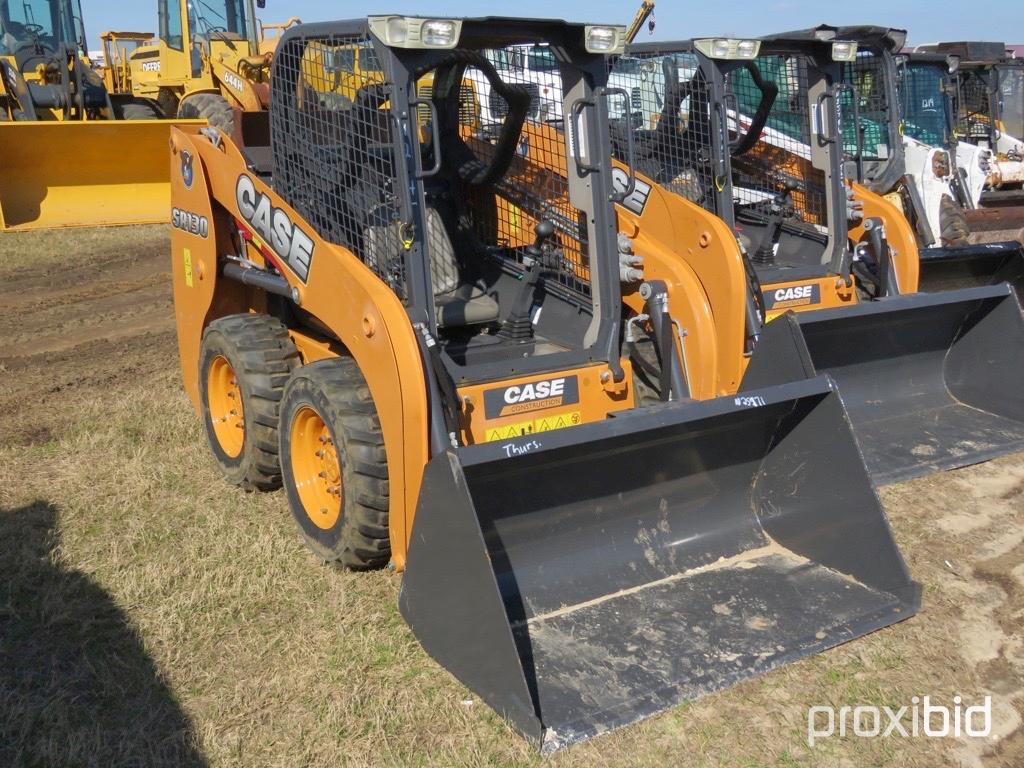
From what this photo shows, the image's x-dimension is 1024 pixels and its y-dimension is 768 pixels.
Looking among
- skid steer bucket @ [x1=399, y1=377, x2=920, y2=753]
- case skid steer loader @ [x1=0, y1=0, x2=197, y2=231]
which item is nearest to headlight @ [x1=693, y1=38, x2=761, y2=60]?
skid steer bucket @ [x1=399, y1=377, x2=920, y2=753]

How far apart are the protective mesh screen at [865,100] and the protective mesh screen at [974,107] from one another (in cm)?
576

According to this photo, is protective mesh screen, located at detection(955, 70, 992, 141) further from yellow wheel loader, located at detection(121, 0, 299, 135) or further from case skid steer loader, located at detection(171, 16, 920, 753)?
case skid steer loader, located at detection(171, 16, 920, 753)

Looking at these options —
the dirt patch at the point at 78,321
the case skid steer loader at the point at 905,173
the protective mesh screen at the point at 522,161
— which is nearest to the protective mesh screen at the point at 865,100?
the case skid steer loader at the point at 905,173

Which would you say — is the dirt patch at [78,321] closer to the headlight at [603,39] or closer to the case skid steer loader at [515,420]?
the case skid steer loader at [515,420]

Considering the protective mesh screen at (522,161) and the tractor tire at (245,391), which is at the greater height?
the protective mesh screen at (522,161)

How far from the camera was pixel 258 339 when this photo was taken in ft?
16.4

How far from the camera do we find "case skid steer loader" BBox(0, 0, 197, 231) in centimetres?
1185

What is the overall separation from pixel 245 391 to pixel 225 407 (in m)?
0.63

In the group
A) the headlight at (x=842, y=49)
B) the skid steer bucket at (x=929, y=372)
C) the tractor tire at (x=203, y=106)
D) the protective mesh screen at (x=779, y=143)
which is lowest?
the skid steer bucket at (x=929, y=372)

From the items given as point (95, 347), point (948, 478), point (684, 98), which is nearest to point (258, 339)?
point (684, 98)

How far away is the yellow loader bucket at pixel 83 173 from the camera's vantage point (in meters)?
11.8

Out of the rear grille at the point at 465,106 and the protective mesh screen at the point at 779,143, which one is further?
the protective mesh screen at the point at 779,143

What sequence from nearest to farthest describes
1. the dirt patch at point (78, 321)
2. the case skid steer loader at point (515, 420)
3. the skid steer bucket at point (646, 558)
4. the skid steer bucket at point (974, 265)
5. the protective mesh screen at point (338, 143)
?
the skid steer bucket at point (646, 558) → the case skid steer loader at point (515, 420) → the protective mesh screen at point (338, 143) → the dirt patch at point (78, 321) → the skid steer bucket at point (974, 265)

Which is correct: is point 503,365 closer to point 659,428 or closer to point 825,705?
point 659,428
